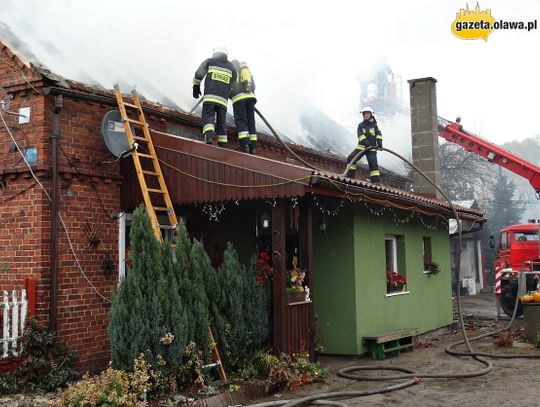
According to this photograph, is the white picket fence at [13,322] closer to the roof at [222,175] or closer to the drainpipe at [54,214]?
the drainpipe at [54,214]

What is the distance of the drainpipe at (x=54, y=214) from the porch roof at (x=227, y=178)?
1176 mm

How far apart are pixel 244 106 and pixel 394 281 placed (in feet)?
14.9

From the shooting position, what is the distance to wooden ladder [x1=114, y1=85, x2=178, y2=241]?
8.39 meters

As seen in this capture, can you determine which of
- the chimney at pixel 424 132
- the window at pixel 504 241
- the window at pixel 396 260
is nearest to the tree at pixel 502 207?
the window at pixel 504 241

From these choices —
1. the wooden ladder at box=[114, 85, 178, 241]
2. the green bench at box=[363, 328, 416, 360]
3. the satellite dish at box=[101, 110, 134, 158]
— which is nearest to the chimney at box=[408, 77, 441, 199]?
the green bench at box=[363, 328, 416, 360]

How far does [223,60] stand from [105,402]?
616 centimetres

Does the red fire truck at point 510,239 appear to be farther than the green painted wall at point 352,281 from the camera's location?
Yes

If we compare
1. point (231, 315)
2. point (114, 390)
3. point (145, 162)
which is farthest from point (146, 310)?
point (145, 162)

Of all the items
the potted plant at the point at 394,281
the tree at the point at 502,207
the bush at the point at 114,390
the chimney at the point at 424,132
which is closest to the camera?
the bush at the point at 114,390

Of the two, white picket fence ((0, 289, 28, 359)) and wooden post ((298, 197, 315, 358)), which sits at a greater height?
wooden post ((298, 197, 315, 358))

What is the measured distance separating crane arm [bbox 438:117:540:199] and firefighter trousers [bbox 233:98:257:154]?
9.20 m

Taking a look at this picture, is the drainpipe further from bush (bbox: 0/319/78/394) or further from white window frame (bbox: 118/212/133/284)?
white window frame (bbox: 118/212/133/284)

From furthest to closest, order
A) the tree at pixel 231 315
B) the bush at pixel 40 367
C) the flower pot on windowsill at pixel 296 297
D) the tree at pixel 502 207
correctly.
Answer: the tree at pixel 502 207 < the flower pot on windowsill at pixel 296 297 < the tree at pixel 231 315 < the bush at pixel 40 367

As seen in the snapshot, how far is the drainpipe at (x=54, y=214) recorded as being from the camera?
7.93 meters
